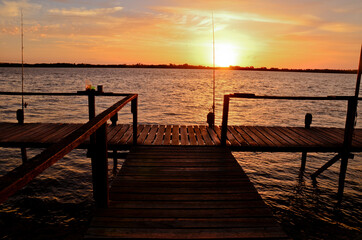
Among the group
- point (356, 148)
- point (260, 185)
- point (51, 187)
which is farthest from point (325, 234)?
point (51, 187)

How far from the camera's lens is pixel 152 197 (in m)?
3.88

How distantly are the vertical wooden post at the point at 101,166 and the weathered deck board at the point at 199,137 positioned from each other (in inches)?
121

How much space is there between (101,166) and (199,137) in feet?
14.1

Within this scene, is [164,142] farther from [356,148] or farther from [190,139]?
[356,148]

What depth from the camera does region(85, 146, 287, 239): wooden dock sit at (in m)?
3.05

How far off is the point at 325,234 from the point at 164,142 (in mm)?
4752

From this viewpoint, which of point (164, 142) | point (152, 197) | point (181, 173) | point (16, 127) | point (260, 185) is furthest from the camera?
point (260, 185)

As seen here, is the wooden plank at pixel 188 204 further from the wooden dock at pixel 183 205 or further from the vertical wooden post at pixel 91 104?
the vertical wooden post at pixel 91 104

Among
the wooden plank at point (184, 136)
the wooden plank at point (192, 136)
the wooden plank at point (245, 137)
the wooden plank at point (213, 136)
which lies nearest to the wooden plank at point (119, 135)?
the wooden plank at point (184, 136)

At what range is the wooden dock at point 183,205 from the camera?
305 centimetres

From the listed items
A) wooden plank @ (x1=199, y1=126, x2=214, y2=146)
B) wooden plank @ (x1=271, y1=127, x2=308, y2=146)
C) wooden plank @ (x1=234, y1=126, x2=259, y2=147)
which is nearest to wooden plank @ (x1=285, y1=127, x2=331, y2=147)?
wooden plank @ (x1=271, y1=127, x2=308, y2=146)

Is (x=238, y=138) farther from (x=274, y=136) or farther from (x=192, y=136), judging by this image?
(x=192, y=136)

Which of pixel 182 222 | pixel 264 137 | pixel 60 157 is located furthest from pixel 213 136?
pixel 60 157

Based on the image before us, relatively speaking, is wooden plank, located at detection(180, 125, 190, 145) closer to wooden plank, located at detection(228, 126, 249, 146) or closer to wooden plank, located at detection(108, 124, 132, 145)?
wooden plank, located at detection(228, 126, 249, 146)
